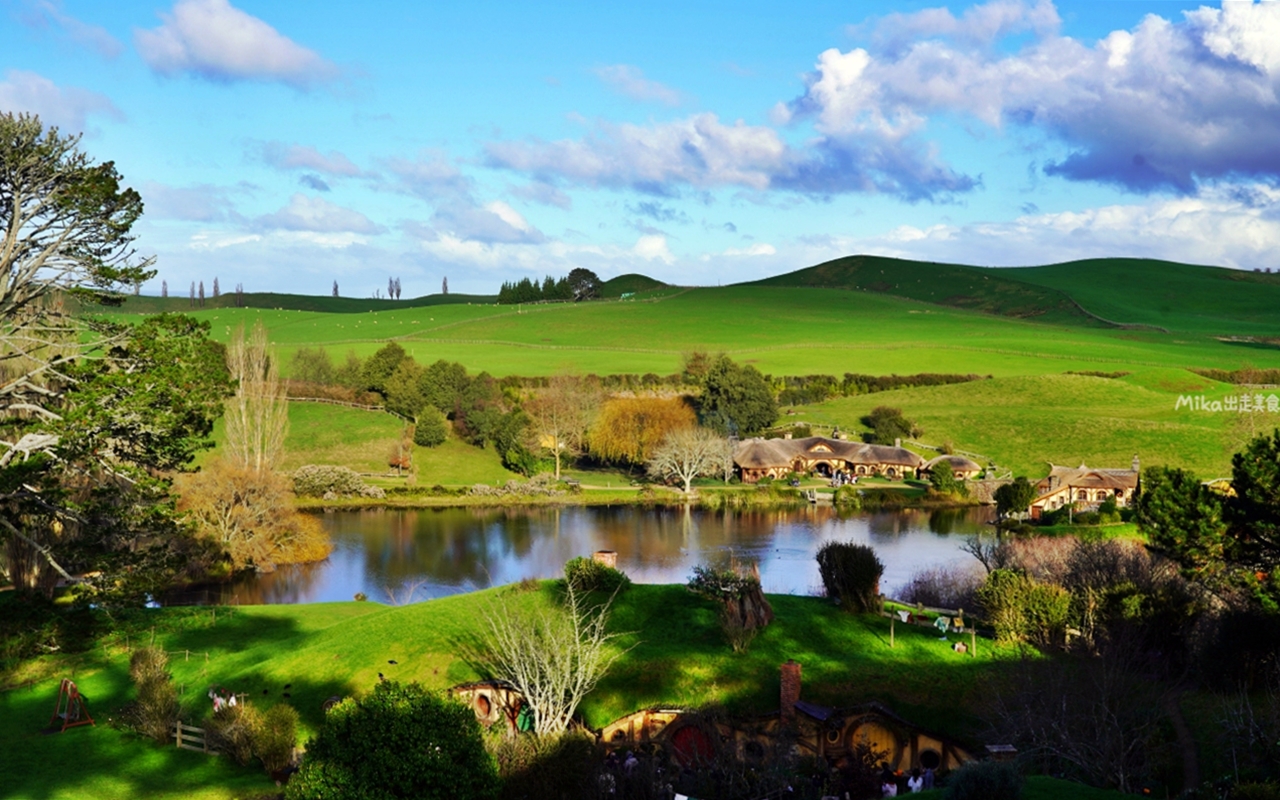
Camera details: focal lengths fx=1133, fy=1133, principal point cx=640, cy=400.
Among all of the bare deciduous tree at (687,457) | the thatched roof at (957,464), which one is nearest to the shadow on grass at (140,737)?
the bare deciduous tree at (687,457)

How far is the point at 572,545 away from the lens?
6219 centimetres

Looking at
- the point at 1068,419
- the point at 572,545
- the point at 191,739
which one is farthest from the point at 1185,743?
the point at 1068,419

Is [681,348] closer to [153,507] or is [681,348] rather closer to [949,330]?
[949,330]

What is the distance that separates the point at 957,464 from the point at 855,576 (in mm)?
58113

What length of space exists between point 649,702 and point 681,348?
365 feet

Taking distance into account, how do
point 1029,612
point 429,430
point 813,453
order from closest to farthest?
point 1029,612 → point 813,453 → point 429,430

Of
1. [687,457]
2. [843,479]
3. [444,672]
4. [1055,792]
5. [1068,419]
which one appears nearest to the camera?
[1055,792]

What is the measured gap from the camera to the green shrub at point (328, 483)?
77.2 metres

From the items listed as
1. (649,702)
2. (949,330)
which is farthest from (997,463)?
(649,702)

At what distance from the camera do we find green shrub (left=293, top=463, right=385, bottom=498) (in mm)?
77188

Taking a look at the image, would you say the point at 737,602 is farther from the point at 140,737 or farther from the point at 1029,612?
the point at 140,737

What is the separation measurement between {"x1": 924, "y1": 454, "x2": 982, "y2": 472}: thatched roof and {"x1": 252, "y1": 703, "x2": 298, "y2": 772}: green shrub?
219 feet

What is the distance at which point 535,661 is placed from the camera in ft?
79.4

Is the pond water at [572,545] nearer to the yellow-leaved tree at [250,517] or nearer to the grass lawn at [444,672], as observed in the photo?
the yellow-leaved tree at [250,517]
